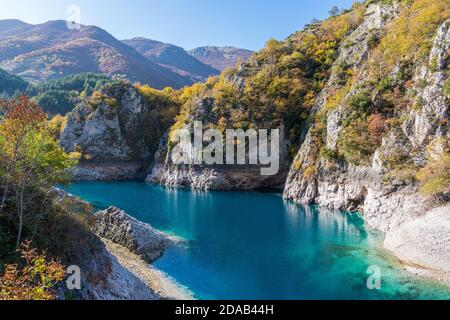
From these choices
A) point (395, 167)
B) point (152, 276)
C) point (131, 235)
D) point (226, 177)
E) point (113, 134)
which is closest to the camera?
point (152, 276)

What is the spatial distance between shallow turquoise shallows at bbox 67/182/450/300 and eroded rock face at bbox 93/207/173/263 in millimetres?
1276

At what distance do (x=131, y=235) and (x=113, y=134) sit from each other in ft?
224

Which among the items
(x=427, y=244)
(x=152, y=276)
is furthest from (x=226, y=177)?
(x=427, y=244)

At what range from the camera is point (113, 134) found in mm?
96688

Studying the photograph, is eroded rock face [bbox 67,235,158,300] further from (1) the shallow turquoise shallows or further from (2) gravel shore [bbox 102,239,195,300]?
(1) the shallow turquoise shallows

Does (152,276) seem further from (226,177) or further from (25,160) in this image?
(226,177)

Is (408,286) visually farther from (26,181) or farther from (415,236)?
(26,181)

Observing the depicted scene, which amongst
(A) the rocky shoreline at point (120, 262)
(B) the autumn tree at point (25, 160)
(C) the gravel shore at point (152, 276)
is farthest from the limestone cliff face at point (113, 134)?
(B) the autumn tree at point (25, 160)

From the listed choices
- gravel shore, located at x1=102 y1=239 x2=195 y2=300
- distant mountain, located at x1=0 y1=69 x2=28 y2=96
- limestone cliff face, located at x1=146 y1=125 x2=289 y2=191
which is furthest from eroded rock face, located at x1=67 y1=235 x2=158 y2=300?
distant mountain, located at x1=0 y1=69 x2=28 y2=96

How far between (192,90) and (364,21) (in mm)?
49906

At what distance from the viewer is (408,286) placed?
25281 millimetres

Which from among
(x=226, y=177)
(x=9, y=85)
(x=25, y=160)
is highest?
(x=9, y=85)

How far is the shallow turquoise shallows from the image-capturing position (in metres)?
25.1
